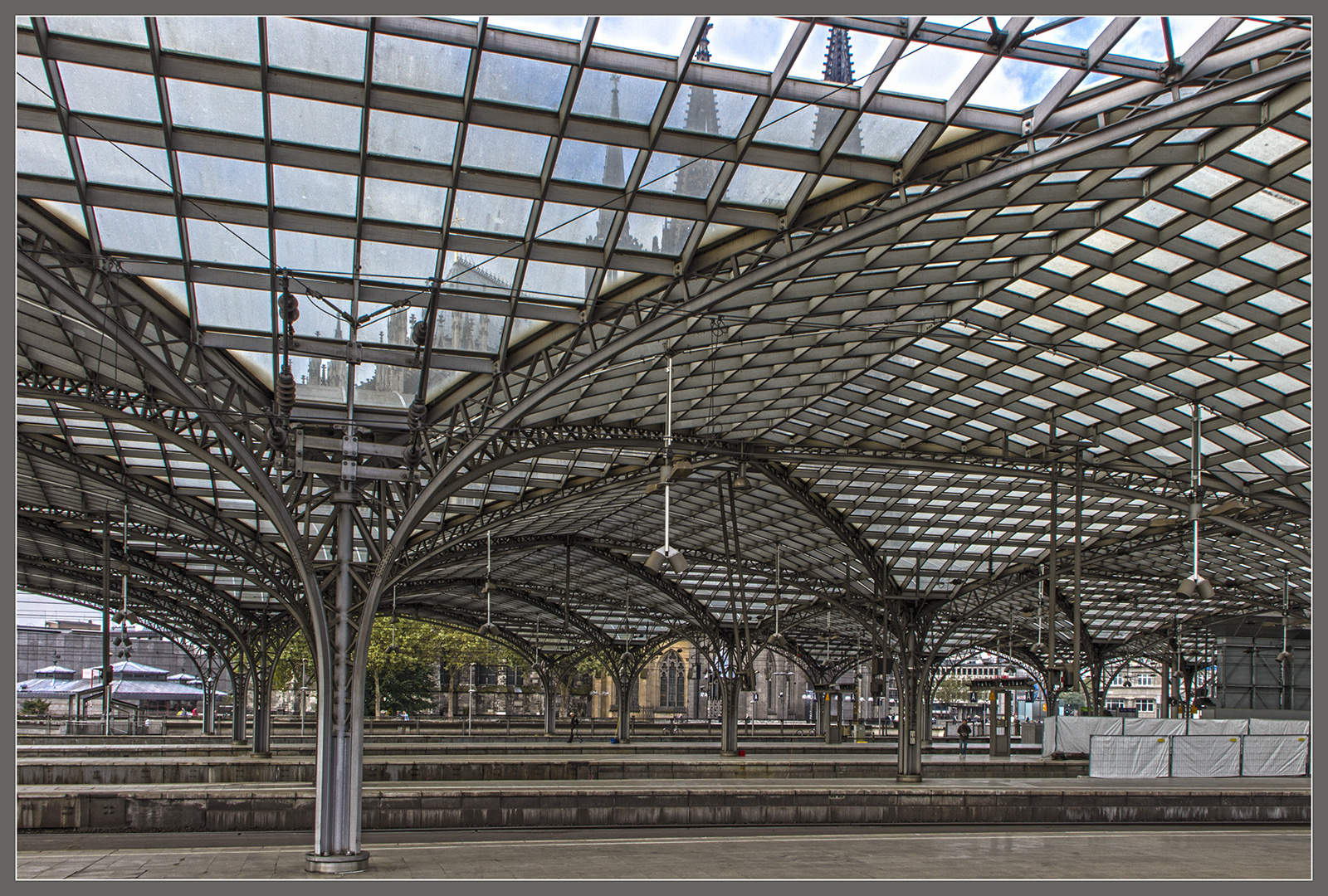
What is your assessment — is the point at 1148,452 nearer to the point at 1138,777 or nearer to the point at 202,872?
the point at 1138,777

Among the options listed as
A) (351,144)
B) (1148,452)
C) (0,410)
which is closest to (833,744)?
(1148,452)

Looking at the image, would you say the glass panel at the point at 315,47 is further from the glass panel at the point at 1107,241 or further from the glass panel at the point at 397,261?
the glass panel at the point at 1107,241

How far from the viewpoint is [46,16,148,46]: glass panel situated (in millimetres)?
15602

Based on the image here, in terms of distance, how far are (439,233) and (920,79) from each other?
375 inches

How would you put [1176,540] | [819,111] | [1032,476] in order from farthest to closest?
[1176,540] → [1032,476] → [819,111]

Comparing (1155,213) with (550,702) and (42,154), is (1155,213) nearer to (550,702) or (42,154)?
(42,154)

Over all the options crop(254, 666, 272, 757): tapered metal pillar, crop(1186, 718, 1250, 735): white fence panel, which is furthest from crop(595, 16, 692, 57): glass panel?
crop(254, 666, 272, 757): tapered metal pillar

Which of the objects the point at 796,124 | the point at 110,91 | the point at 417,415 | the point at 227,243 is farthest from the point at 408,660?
the point at 796,124

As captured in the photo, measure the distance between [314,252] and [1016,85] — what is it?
44.5 feet

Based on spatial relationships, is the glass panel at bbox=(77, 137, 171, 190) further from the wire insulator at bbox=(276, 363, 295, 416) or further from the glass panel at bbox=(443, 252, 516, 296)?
the glass panel at bbox=(443, 252, 516, 296)

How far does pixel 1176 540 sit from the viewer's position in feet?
169

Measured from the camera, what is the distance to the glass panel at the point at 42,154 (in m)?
18.0

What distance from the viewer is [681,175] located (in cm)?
1995

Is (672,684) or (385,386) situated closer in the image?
(385,386)
